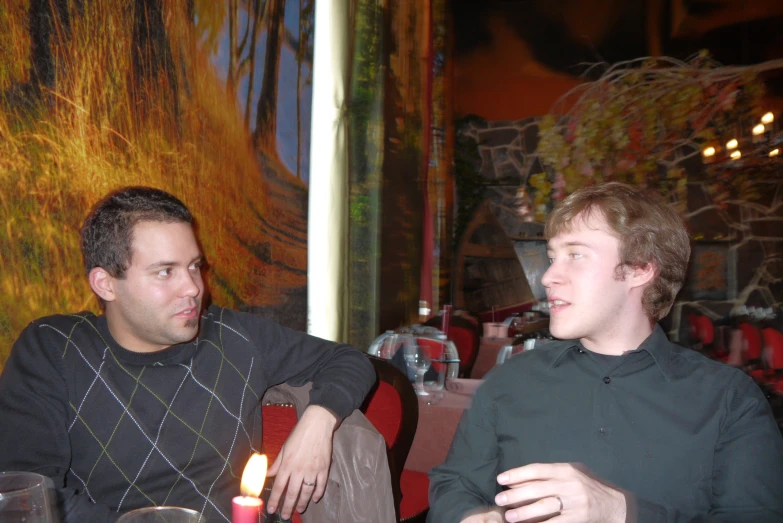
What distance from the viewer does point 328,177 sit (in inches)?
129

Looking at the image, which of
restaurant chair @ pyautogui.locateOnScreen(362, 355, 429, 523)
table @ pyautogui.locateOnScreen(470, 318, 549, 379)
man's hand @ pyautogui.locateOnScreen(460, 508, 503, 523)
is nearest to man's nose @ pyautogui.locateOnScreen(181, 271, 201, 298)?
restaurant chair @ pyautogui.locateOnScreen(362, 355, 429, 523)

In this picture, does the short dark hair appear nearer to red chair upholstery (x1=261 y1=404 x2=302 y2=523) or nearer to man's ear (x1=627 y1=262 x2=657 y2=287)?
red chair upholstery (x1=261 y1=404 x2=302 y2=523)

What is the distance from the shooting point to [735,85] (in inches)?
230

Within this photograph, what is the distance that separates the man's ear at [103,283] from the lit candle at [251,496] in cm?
97

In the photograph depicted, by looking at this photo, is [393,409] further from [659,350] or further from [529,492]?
[529,492]

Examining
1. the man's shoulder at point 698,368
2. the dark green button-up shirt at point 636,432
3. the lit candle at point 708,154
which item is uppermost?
the lit candle at point 708,154

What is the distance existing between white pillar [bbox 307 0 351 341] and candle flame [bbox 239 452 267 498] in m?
2.44

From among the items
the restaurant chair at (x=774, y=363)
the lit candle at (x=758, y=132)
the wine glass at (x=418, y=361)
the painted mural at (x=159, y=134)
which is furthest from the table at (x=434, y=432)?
the lit candle at (x=758, y=132)

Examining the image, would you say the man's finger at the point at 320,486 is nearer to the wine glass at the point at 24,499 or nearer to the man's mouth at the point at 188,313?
the man's mouth at the point at 188,313

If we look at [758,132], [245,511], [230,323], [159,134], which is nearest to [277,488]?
[230,323]

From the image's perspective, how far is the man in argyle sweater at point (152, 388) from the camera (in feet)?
4.32

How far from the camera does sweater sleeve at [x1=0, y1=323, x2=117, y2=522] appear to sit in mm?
1201

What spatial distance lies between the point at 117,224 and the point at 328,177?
1.89m

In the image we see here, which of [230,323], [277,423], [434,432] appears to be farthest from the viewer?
[434,432]
